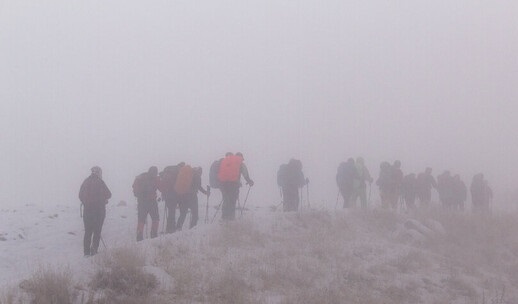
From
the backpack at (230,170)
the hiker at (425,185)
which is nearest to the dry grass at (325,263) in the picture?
the backpack at (230,170)

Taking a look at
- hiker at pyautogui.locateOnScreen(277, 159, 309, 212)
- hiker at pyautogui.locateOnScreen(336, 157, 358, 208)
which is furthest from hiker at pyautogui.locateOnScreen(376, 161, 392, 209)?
hiker at pyautogui.locateOnScreen(277, 159, 309, 212)

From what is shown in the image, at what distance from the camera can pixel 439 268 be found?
14.1 metres

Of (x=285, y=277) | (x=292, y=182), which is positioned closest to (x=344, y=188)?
(x=292, y=182)

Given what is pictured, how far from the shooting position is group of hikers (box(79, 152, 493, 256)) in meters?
13.3

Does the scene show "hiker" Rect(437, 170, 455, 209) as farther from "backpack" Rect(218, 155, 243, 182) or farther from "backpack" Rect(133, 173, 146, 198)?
"backpack" Rect(133, 173, 146, 198)

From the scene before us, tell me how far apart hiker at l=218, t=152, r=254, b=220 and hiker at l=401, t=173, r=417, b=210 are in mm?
8074

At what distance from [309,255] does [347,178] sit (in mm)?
7916

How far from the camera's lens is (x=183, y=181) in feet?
52.2

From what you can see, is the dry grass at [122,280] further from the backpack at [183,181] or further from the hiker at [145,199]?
the backpack at [183,181]

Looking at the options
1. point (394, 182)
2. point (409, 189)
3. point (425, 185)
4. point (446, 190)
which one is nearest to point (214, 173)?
point (394, 182)

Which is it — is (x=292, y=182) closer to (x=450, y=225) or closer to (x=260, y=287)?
(x=450, y=225)

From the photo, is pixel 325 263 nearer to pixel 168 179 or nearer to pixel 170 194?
pixel 170 194

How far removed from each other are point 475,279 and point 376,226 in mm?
3784

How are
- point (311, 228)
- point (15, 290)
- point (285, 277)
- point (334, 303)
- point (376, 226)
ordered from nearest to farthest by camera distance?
1. point (15, 290)
2. point (334, 303)
3. point (285, 277)
4. point (311, 228)
5. point (376, 226)
